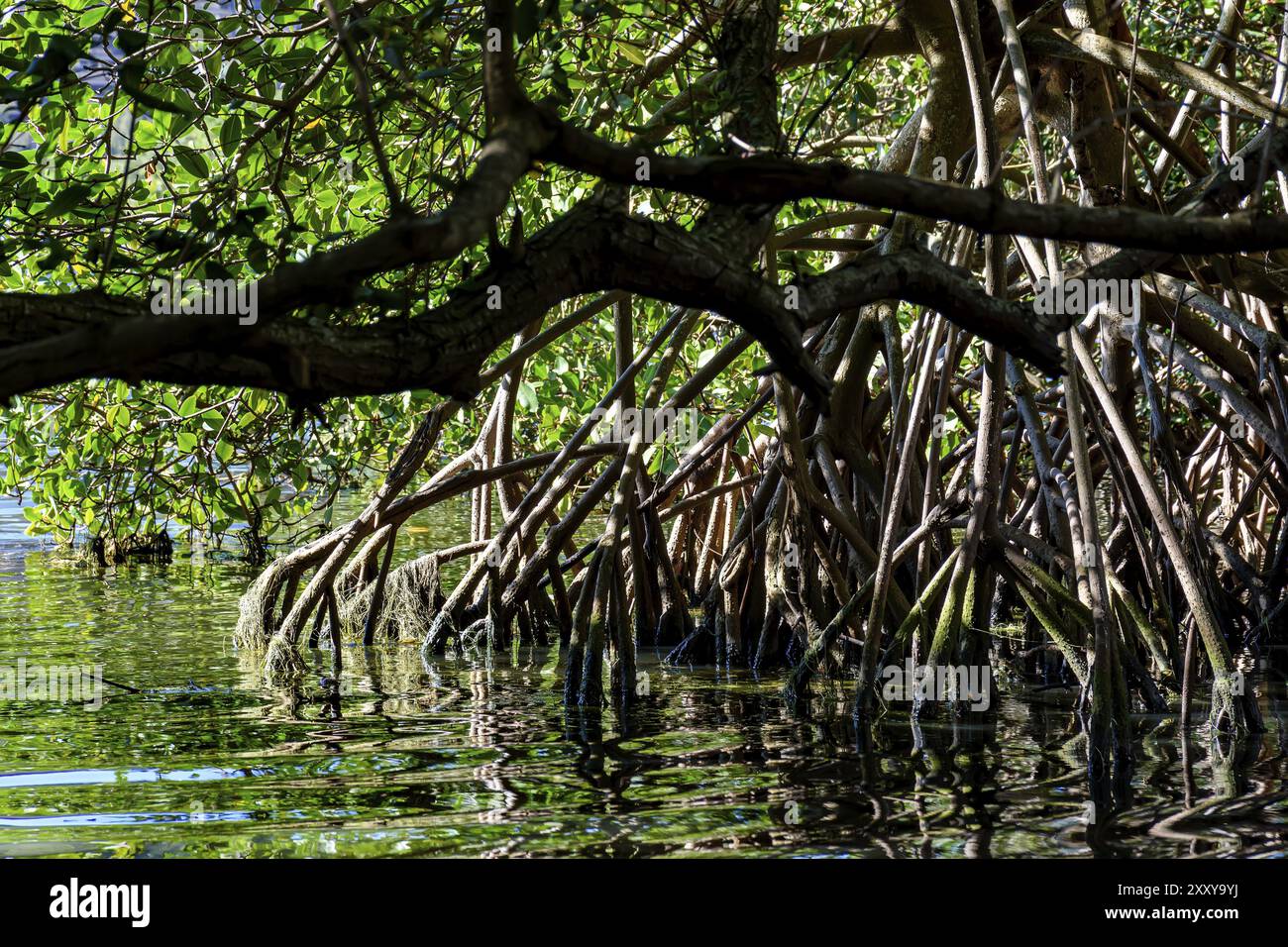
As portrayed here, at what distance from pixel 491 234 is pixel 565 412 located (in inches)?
280

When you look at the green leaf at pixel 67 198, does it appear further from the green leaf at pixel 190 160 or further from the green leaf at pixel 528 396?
the green leaf at pixel 528 396

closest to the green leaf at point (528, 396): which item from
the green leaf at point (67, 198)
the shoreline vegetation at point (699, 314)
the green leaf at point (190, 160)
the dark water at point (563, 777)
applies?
the shoreline vegetation at point (699, 314)

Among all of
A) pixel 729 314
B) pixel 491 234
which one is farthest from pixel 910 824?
pixel 491 234

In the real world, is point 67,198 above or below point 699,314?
below

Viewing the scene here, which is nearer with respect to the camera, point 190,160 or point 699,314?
point 190,160

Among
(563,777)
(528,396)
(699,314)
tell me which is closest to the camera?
(563,777)

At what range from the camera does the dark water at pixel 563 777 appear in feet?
13.1

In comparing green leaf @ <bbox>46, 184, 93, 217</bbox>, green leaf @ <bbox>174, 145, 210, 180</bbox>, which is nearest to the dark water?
green leaf @ <bbox>46, 184, 93, 217</bbox>

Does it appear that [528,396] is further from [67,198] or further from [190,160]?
[67,198]

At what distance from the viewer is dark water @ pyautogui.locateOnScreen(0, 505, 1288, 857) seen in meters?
4.00

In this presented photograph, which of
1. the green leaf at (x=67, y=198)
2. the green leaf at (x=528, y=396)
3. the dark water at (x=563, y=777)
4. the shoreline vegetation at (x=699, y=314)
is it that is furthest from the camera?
the green leaf at (x=528, y=396)

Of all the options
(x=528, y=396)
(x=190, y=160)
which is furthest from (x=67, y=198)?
(x=528, y=396)

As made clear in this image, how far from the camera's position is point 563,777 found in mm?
4828

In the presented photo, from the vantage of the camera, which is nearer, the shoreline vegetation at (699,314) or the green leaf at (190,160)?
the shoreline vegetation at (699,314)
